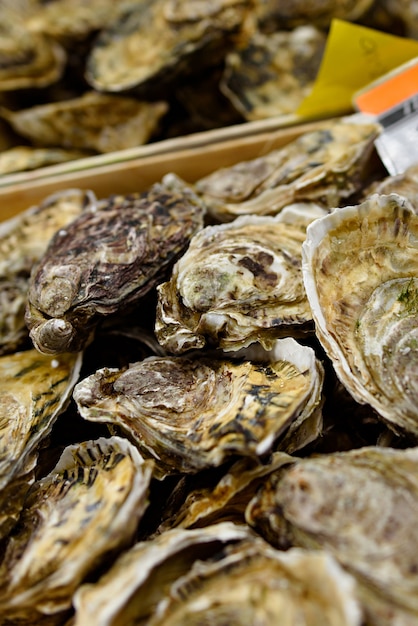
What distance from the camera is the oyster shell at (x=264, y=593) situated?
18.2 inches

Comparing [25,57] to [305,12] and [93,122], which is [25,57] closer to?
[93,122]

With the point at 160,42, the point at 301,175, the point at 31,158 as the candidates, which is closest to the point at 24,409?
the point at 301,175

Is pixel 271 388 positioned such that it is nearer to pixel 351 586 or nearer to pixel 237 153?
pixel 351 586

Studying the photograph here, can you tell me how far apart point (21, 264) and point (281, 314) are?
1.79ft

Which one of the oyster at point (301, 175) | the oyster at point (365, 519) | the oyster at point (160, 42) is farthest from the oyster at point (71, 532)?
the oyster at point (160, 42)

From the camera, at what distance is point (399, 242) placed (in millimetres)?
749

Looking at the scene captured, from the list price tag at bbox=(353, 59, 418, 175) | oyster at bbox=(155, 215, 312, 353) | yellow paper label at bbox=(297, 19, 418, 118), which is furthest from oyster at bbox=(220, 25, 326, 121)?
oyster at bbox=(155, 215, 312, 353)

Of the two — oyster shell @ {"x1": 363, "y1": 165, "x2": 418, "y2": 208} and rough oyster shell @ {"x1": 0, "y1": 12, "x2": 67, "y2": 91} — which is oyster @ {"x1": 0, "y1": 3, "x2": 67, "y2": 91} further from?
oyster shell @ {"x1": 363, "y1": 165, "x2": 418, "y2": 208}

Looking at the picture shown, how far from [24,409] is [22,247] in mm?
404

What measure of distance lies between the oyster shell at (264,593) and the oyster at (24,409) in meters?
0.26

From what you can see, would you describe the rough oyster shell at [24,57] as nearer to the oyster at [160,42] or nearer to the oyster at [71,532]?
the oyster at [160,42]

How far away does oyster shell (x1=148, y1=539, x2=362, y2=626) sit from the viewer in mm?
463

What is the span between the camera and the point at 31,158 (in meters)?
1.38

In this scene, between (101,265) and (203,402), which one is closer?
(203,402)
